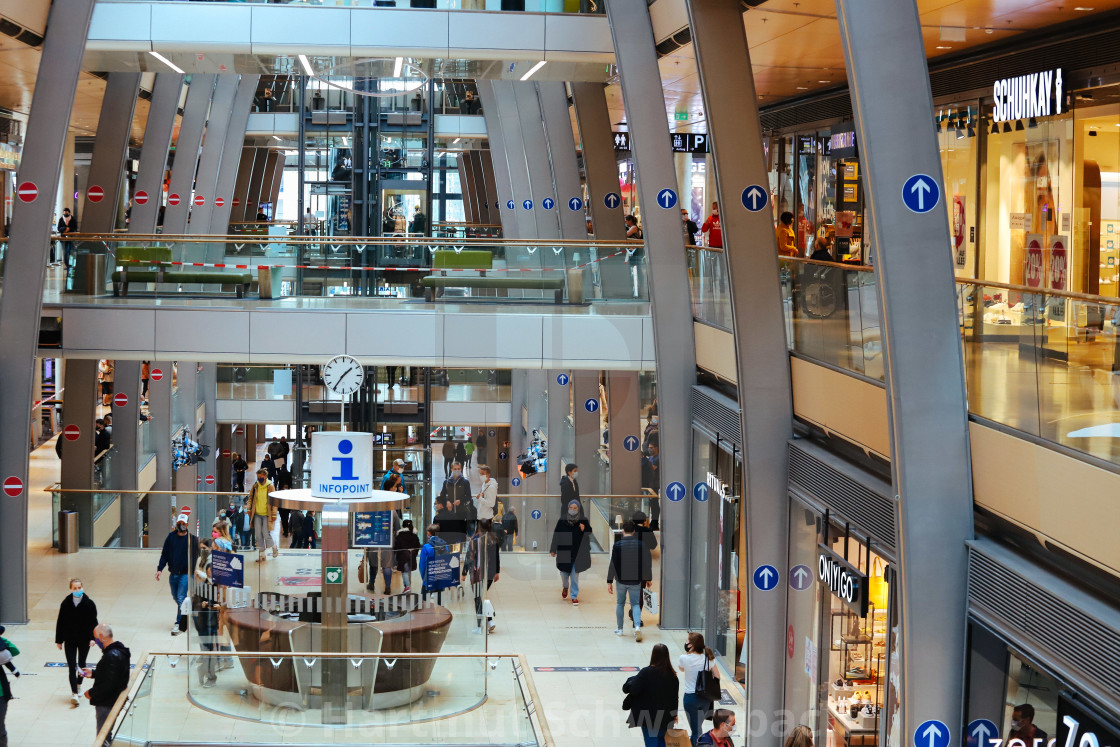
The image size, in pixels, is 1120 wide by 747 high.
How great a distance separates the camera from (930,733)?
7.93 m

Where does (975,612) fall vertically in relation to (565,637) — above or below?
above

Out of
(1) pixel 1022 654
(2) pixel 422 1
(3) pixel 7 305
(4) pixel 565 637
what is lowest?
(4) pixel 565 637

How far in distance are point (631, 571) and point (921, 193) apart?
32.1 ft

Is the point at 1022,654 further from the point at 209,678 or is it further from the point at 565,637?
the point at 565,637

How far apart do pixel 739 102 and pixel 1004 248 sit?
15.6 ft

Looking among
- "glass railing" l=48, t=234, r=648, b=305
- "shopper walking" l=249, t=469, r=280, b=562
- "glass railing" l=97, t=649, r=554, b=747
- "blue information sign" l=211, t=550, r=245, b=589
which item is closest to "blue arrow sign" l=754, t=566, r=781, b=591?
"glass railing" l=97, t=649, r=554, b=747

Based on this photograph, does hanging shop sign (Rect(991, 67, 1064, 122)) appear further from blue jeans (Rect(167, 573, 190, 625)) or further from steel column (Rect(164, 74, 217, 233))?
steel column (Rect(164, 74, 217, 233))

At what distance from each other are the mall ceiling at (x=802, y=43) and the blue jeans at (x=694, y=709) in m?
6.69

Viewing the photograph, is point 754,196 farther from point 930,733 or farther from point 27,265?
point 27,265

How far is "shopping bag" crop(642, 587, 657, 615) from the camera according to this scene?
17047 millimetres

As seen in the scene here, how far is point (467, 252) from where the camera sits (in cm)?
2005

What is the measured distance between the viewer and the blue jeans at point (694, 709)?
1178 centimetres

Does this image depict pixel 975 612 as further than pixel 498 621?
No

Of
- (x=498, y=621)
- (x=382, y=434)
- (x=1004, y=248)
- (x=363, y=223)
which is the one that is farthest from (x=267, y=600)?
(x=382, y=434)
